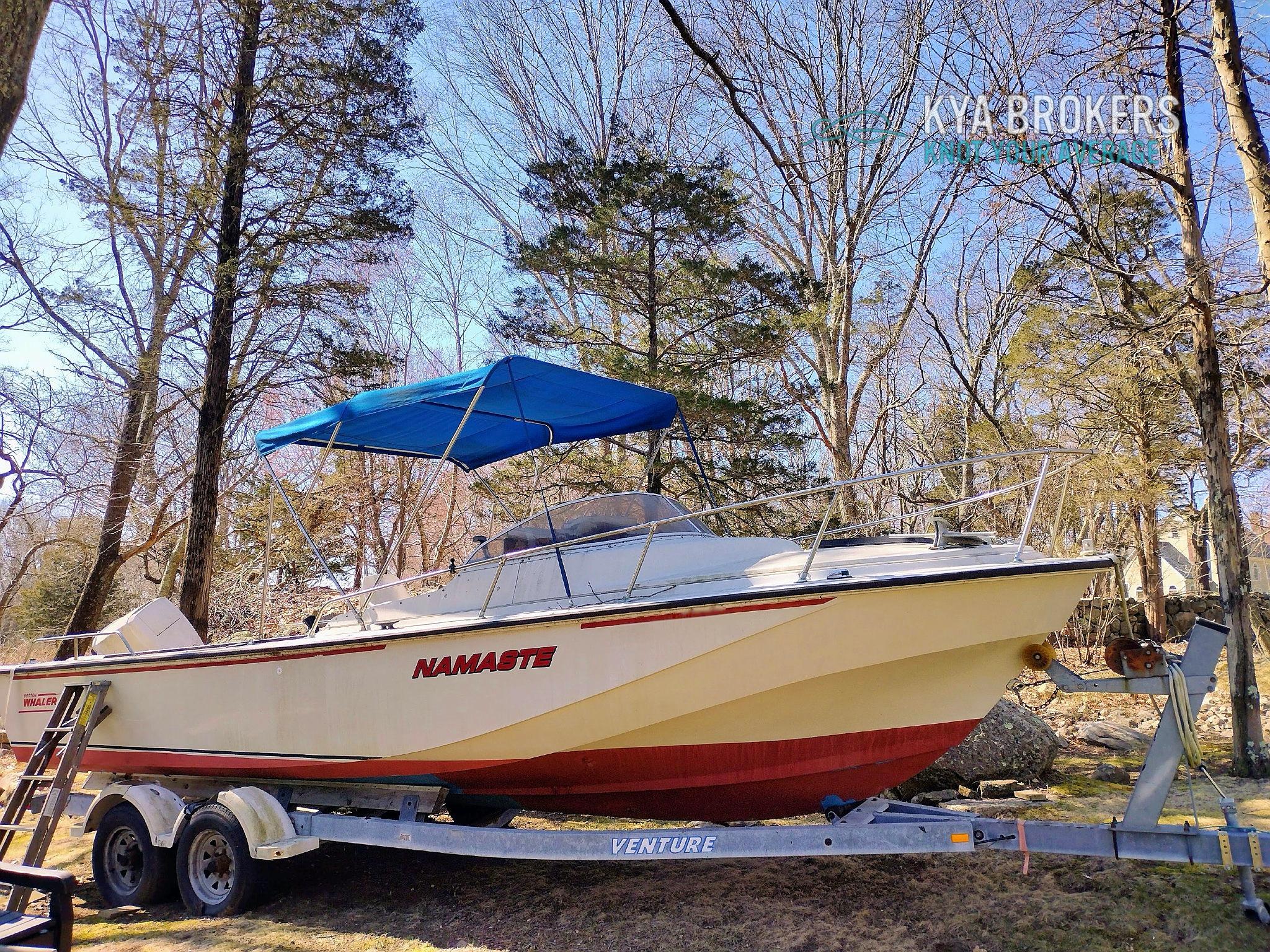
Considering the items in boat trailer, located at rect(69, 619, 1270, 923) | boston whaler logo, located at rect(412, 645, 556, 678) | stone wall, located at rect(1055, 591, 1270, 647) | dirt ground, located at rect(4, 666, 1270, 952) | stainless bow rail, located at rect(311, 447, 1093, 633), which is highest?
stainless bow rail, located at rect(311, 447, 1093, 633)

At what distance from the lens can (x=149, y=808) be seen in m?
5.20

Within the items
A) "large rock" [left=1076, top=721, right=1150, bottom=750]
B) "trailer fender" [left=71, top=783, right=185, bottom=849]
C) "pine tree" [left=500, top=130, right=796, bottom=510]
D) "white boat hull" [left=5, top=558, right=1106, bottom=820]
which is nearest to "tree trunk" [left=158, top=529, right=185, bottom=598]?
"pine tree" [left=500, top=130, right=796, bottom=510]

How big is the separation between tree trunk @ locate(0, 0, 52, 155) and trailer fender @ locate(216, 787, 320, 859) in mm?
3899

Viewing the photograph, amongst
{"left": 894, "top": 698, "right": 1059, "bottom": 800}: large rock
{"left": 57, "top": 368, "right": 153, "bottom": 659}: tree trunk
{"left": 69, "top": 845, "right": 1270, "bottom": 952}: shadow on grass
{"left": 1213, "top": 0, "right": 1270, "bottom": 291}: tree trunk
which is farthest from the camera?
{"left": 57, "top": 368, "right": 153, "bottom": 659}: tree trunk

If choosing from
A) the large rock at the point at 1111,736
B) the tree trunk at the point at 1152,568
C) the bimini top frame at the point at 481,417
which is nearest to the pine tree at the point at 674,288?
the bimini top frame at the point at 481,417

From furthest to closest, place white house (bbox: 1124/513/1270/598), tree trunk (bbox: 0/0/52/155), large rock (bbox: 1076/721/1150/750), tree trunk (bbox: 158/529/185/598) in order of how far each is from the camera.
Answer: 1. white house (bbox: 1124/513/1270/598)
2. tree trunk (bbox: 158/529/185/598)
3. large rock (bbox: 1076/721/1150/750)
4. tree trunk (bbox: 0/0/52/155)

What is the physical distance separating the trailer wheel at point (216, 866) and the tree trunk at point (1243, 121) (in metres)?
7.88

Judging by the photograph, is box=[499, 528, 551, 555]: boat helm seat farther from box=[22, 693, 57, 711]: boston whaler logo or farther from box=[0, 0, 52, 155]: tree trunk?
→ box=[22, 693, 57, 711]: boston whaler logo

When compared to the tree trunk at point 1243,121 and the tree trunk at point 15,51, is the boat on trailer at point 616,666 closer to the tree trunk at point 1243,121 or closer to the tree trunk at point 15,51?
the tree trunk at point 15,51

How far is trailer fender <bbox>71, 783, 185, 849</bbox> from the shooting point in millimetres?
5098

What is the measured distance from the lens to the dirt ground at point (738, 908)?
390 centimetres

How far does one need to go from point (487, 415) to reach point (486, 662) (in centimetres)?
256

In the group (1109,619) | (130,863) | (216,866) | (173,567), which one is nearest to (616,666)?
(216,866)

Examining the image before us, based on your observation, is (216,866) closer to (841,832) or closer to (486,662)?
(486,662)
